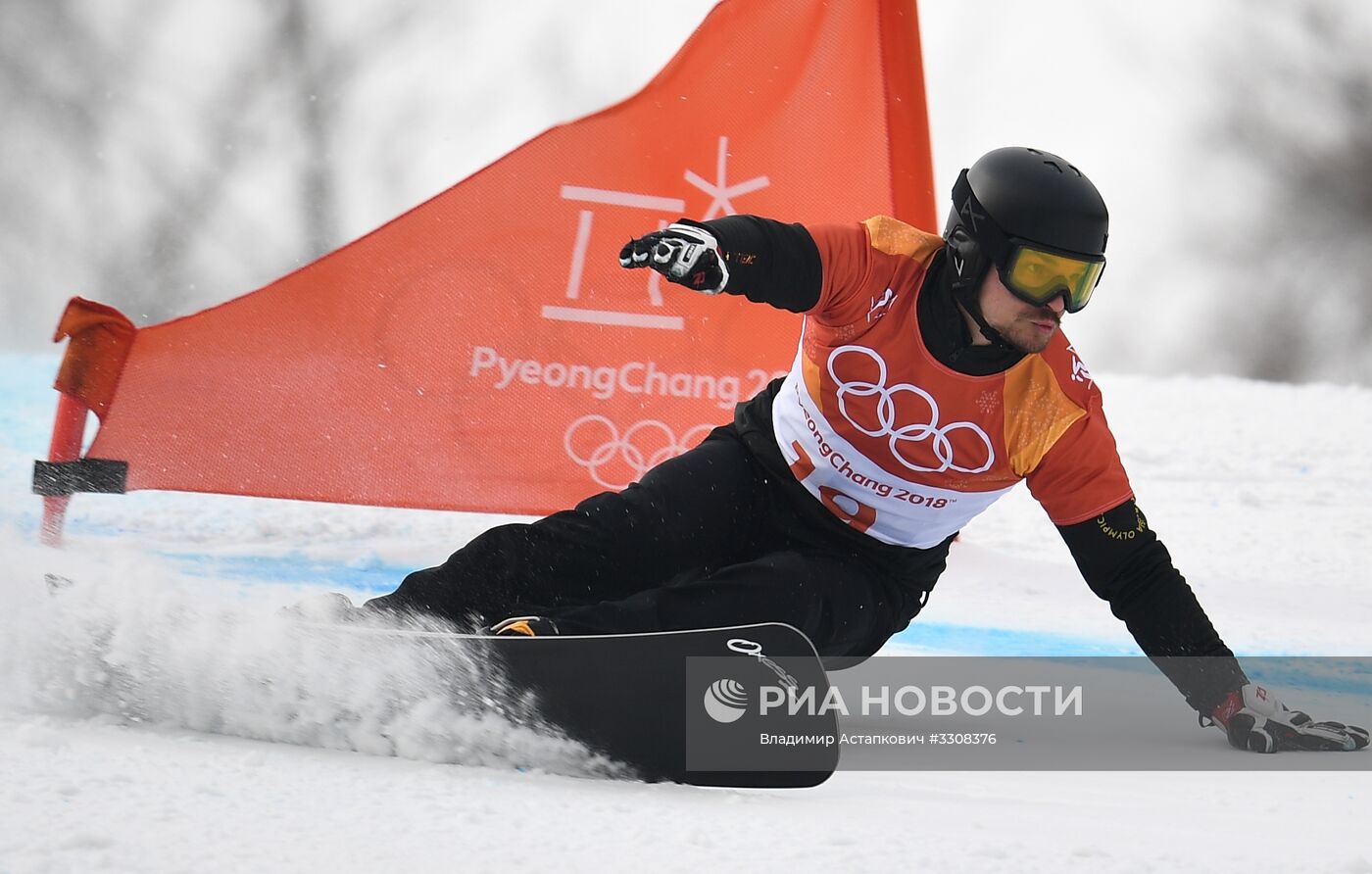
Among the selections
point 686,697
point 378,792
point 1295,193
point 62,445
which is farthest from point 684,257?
point 1295,193

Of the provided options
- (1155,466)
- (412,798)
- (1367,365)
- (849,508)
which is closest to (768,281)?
(849,508)

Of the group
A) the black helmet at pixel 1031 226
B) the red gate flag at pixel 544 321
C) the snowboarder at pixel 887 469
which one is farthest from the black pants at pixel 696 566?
the red gate flag at pixel 544 321

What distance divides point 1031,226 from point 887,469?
491mm

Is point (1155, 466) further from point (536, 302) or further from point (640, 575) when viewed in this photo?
point (640, 575)

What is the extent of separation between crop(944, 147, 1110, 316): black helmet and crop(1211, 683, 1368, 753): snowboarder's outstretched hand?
2.55 ft

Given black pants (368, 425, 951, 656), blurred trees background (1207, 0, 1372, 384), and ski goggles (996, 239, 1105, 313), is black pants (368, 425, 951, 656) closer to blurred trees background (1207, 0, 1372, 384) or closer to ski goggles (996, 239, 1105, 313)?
ski goggles (996, 239, 1105, 313)

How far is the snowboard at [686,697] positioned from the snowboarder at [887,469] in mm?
213

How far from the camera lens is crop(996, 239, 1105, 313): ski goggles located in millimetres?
2139

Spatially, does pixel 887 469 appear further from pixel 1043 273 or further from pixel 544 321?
pixel 544 321

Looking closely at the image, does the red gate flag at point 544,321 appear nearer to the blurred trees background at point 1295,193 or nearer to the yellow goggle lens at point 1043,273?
the yellow goggle lens at point 1043,273

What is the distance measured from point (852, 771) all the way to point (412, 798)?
2.45ft

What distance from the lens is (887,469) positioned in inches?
90.5

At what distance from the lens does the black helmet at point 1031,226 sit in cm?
214

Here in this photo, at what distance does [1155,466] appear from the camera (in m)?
5.35
